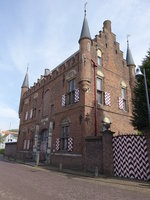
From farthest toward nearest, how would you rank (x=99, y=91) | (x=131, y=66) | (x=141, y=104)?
(x=131, y=66)
(x=99, y=91)
(x=141, y=104)

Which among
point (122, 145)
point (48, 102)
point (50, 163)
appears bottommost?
point (50, 163)

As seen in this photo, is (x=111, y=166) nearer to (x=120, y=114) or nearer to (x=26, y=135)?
(x=120, y=114)

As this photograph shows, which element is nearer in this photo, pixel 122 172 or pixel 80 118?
pixel 122 172

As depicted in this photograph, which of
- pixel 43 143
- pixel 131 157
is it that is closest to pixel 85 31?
pixel 131 157

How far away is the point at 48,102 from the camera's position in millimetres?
19547

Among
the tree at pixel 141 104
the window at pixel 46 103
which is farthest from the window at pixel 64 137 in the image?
the tree at pixel 141 104

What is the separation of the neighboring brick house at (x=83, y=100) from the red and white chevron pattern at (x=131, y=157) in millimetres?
1785

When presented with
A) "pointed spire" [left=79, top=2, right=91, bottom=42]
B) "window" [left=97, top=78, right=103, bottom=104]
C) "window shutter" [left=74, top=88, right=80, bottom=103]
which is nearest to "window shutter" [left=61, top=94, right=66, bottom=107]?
"window shutter" [left=74, top=88, right=80, bottom=103]

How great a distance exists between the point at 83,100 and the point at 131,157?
602cm

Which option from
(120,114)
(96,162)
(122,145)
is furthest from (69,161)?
(120,114)

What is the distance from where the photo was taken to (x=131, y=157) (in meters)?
9.68

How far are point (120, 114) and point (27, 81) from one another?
18.6 metres

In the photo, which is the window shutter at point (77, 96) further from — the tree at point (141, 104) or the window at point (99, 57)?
the tree at point (141, 104)

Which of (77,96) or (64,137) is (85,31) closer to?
(77,96)
